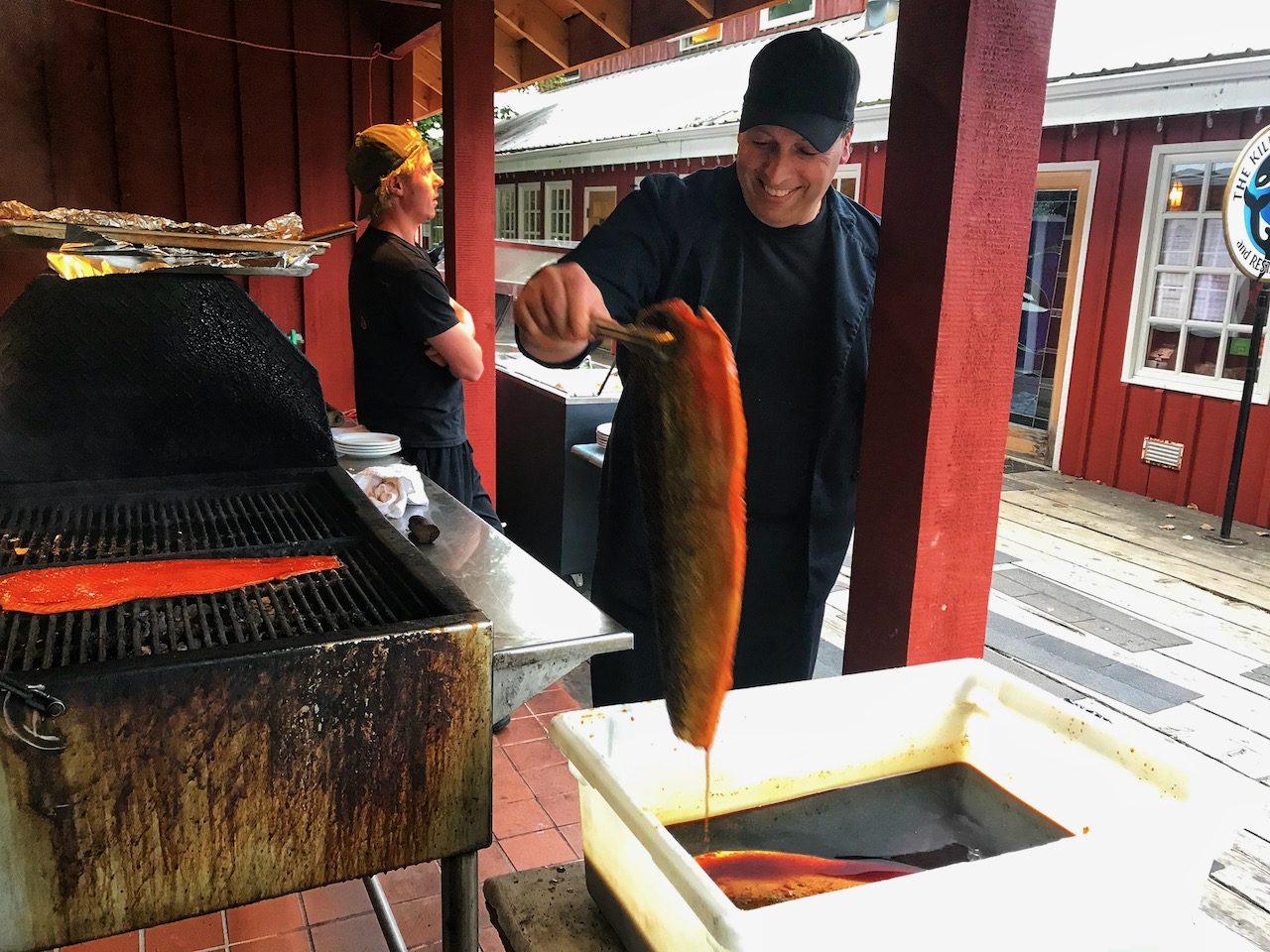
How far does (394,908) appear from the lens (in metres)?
2.74

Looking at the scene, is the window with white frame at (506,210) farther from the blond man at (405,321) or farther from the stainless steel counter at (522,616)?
the stainless steel counter at (522,616)

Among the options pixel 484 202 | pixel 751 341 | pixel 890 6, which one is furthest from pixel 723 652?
pixel 890 6

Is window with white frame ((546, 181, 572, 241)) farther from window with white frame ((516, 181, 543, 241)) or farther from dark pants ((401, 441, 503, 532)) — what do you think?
dark pants ((401, 441, 503, 532))

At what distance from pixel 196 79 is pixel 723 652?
217 inches

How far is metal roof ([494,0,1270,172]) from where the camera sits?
7059 mm

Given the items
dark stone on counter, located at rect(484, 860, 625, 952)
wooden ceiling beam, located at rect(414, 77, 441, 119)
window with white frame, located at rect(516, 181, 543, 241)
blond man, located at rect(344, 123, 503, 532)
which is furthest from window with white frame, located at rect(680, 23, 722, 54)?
dark stone on counter, located at rect(484, 860, 625, 952)

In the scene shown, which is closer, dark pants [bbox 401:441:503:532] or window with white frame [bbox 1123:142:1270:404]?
dark pants [bbox 401:441:503:532]

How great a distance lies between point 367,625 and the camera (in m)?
1.57

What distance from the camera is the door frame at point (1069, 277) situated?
838 centimetres

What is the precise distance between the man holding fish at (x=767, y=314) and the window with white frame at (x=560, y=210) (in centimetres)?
1345

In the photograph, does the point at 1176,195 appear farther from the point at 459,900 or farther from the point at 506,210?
the point at 506,210

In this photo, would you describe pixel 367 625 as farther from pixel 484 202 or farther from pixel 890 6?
pixel 890 6

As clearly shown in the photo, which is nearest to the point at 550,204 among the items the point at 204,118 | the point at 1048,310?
the point at 1048,310

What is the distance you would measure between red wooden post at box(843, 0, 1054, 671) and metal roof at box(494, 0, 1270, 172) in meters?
4.06
